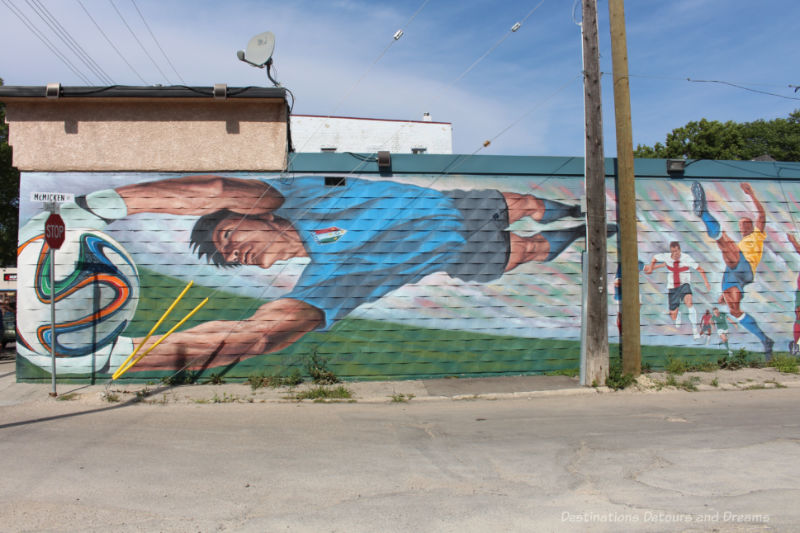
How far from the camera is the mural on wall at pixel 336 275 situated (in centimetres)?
1011

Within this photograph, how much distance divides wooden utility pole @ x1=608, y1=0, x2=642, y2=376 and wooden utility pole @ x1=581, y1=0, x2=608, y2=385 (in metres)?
0.54

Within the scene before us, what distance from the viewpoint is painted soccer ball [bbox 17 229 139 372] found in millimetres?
10000

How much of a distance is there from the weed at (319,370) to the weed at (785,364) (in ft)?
28.8

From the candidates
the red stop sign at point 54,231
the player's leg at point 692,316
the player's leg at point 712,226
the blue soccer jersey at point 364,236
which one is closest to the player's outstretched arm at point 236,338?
the blue soccer jersey at point 364,236

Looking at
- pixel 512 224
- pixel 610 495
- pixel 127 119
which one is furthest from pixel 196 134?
pixel 610 495

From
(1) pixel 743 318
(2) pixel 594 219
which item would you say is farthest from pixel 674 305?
(2) pixel 594 219

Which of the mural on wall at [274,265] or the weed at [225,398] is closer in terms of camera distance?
the weed at [225,398]

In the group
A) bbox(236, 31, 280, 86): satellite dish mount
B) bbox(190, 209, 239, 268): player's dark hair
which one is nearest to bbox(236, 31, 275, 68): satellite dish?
bbox(236, 31, 280, 86): satellite dish mount

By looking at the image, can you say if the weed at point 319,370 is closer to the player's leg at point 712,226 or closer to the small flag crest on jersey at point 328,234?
the small flag crest on jersey at point 328,234

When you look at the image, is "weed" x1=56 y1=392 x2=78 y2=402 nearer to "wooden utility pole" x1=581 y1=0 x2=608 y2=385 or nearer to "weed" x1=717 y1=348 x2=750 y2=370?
"wooden utility pole" x1=581 y1=0 x2=608 y2=385

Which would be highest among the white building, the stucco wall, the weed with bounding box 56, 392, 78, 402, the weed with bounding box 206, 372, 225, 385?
the white building

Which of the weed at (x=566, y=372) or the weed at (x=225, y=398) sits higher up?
the weed at (x=566, y=372)

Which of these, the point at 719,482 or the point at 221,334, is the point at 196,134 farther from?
the point at 719,482

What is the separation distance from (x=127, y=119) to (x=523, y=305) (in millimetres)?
8144
